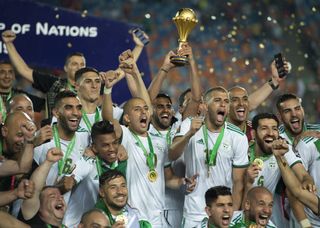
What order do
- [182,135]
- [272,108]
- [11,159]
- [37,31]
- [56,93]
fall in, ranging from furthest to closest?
1. [272,108]
2. [37,31]
3. [56,93]
4. [182,135]
5. [11,159]

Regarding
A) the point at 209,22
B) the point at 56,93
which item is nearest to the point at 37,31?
the point at 56,93

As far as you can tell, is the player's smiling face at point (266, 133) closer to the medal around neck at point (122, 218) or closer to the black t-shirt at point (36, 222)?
the medal around neck at point (122, 218)

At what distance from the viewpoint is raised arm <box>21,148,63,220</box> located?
Answer: 7.13 meters

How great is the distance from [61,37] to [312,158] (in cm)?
309

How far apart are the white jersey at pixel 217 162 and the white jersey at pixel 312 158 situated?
45 cm

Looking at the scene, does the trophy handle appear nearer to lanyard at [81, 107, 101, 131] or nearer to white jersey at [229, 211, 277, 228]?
lanyard at [81, 107, 101, 131]

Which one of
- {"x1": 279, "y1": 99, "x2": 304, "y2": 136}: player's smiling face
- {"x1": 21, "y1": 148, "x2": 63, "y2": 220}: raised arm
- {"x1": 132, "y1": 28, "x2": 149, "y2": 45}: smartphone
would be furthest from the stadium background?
{"x1": 21, "y1": 148, "x2": 63, "y2": 220}: raised arm

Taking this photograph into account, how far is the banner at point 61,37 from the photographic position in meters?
10.3

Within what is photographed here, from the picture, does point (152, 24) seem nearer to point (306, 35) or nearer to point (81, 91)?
point (306, 35)

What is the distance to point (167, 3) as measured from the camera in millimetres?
12484

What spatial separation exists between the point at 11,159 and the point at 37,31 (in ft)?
10.1

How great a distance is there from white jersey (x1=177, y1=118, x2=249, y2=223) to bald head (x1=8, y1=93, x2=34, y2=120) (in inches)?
42.2

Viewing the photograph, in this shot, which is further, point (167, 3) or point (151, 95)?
point (167, 3)

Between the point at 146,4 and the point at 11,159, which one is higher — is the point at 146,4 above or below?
above
